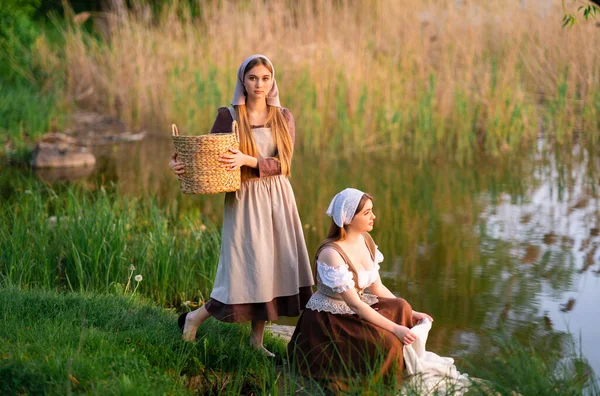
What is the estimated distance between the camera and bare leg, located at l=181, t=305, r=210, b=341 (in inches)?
170

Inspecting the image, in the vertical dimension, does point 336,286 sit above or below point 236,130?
below

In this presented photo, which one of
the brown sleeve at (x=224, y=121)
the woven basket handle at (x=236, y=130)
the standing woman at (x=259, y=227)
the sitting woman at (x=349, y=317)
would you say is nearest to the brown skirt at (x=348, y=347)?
the sitting woman at (x=349, y=317)

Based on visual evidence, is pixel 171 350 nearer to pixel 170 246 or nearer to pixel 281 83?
pixel 170 246

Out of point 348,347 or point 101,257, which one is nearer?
point 348,347

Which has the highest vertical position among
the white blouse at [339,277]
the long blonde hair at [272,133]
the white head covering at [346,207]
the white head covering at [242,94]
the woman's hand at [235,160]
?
the white head covering at [242,94]

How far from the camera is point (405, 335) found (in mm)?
3814

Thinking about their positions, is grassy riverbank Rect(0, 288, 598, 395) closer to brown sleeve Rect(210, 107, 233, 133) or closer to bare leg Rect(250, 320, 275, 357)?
bare leg Rect(250, 320, 275, 357)

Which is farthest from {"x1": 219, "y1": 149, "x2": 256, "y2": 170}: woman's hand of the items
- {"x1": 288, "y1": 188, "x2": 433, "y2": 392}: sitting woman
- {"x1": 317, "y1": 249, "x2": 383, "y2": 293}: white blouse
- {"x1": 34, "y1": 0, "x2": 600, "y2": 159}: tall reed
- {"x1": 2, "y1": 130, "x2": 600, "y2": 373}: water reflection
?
{"x1": 34, "y1": 0, "x2": 600, "y2": 159}: tall reed

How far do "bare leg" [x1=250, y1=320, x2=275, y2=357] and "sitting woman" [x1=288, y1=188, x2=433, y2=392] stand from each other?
227mm

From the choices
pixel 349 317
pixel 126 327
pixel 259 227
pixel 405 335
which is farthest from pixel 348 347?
pixel 126 327

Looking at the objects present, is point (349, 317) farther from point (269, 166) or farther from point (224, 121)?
point (224, 121)

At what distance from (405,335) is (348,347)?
0.26 meters

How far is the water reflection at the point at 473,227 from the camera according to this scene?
217 inches

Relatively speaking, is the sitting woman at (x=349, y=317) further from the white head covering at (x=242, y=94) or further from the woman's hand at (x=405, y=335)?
the white head covering at (x=242, y=94)
